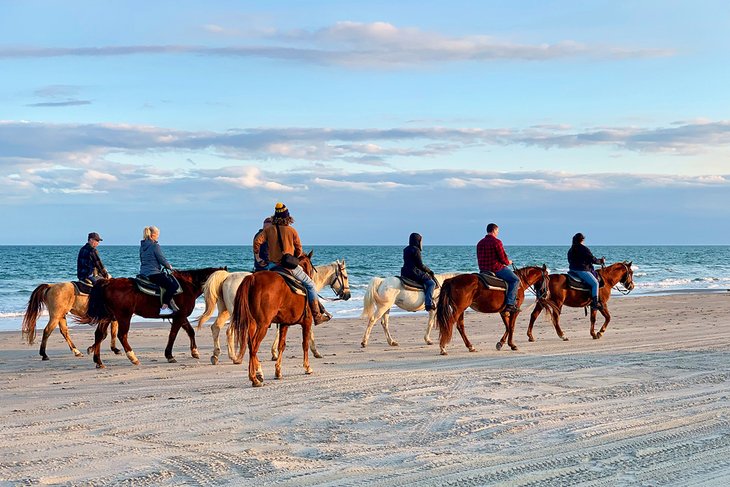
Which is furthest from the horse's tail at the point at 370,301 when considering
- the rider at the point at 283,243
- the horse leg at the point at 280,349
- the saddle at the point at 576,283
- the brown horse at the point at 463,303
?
the horse leg at the point at 280,349

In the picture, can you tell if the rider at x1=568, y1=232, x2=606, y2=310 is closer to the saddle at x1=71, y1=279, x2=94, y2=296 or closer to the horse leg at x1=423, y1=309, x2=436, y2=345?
the horse leg at x1=423, y1=309, x2=436, y2=345

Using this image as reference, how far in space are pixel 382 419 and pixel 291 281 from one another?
11.7 ft

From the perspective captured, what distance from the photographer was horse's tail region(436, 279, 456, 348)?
14688 mm

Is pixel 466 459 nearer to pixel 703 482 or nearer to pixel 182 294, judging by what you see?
pixel 703 482

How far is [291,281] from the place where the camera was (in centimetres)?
1192

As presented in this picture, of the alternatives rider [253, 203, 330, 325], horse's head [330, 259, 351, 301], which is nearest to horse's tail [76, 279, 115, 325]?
rider [253, 203, 330, 325]

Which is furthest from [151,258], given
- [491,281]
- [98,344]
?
[491,281]

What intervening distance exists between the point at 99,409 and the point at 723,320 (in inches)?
667

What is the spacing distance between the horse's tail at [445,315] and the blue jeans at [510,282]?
43.8 inches

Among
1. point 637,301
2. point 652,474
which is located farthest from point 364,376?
point 637,301

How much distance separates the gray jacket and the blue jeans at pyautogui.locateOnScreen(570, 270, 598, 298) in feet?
28.3

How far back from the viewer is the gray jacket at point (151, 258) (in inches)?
542

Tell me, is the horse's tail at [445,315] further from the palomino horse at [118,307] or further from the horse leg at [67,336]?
the horse leg at [67,336]

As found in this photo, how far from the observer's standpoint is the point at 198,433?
8.27 meters
